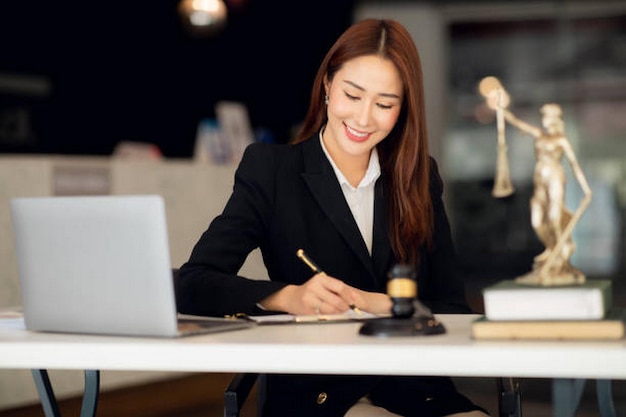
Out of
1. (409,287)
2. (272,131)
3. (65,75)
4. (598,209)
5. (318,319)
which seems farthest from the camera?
(598,209)

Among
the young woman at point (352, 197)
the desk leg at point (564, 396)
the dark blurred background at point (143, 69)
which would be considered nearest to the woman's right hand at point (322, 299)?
the young woman at point (352, 197)

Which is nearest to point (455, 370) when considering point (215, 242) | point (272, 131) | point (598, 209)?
point (215, 242)

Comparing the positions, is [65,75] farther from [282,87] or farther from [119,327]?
[119,327]

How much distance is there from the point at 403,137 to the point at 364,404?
692mm

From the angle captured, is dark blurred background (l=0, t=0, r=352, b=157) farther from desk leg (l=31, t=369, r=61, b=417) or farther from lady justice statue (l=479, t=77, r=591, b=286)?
lady justice statue (l=479, t=77, r=591, b=286)

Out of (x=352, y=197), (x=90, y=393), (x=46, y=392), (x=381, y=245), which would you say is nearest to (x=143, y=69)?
(x=352, y=197)

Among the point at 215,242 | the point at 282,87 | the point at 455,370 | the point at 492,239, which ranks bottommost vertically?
the point at 492,239

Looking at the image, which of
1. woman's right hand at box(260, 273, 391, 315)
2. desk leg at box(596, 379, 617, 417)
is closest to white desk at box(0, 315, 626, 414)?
woman's right hand at box(260, 273, 391, 315)

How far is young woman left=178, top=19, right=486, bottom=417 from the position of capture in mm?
2260

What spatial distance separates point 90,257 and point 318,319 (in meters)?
0.46

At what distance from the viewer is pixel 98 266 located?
1.67m

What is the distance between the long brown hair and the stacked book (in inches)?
31.6

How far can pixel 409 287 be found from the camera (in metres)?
1.64

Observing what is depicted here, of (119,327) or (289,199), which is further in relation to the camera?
(289,199)
